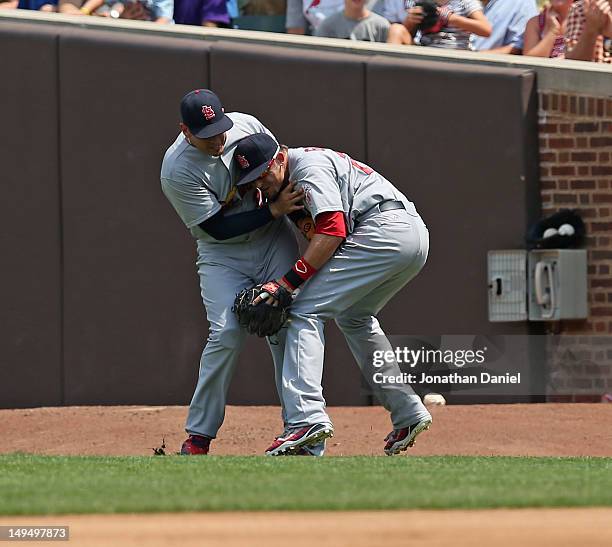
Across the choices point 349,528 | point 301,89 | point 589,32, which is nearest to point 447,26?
point 589,32

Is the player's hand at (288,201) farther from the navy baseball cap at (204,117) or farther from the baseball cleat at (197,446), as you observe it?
the baseball cleat at (197,446)

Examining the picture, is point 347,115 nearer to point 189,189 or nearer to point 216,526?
point 189,189

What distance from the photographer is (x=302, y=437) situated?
290 inches

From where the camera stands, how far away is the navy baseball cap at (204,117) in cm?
743

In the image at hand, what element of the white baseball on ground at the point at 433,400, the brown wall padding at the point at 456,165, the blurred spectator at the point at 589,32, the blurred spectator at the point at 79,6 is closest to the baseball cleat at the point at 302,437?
the white baseball on ground at the point at 433,400

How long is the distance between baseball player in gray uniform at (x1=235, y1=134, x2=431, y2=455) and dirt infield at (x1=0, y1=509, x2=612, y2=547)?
2.02 metres

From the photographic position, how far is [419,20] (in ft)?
39.1

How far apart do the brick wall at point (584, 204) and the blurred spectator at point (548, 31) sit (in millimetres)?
561

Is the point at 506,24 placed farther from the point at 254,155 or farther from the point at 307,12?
the point at 254,155

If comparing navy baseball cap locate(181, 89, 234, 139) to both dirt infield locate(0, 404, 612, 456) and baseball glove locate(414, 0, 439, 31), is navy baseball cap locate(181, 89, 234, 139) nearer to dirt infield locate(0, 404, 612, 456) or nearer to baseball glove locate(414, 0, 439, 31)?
dirt infield locate(0, 404, 612, 456)

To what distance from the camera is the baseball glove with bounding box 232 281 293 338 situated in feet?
24.4

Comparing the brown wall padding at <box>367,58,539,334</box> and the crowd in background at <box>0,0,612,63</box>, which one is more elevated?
the crowd in background at <box>0,0,612,63</box>

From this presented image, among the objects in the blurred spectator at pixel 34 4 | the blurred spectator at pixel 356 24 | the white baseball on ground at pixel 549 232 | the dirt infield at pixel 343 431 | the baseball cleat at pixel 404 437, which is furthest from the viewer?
the blurred spectator at pixel 34 4

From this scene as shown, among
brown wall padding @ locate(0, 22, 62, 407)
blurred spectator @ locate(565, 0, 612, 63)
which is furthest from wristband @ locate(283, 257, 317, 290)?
blurred spectator @ locate(565, 0, 612, 63)
